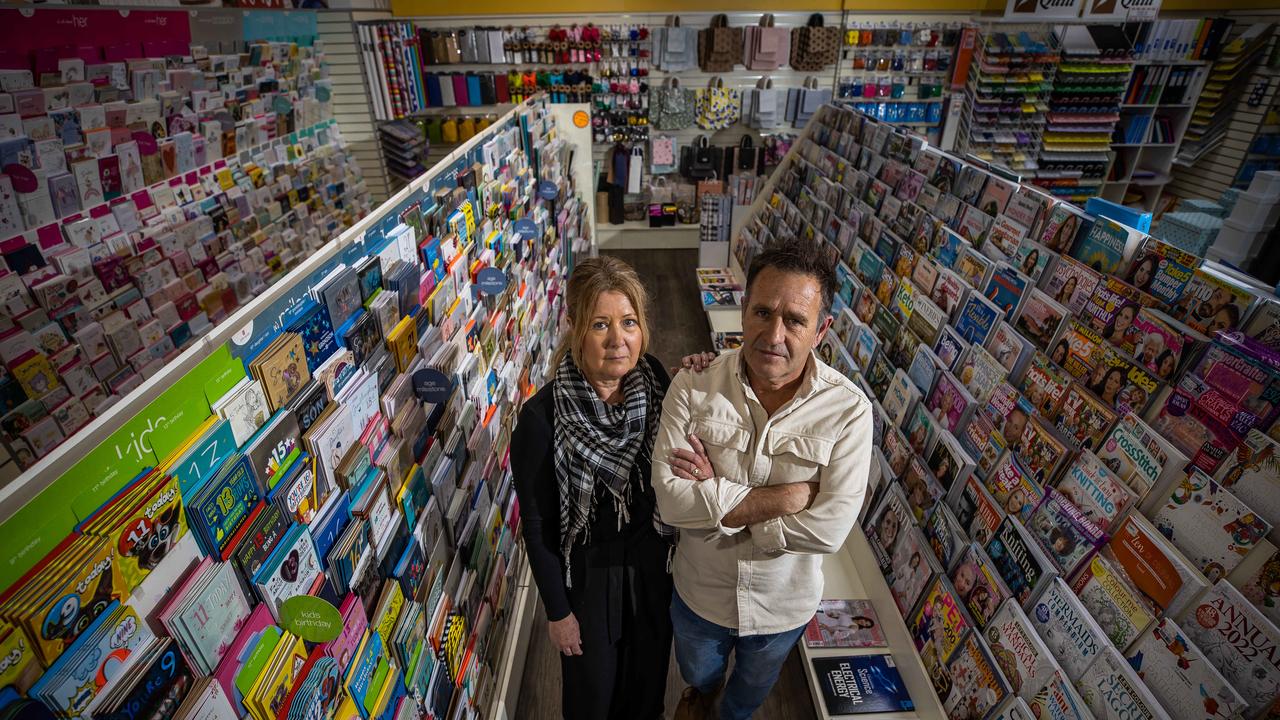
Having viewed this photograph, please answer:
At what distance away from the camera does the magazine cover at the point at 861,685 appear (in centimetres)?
220

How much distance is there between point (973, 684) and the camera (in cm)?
187

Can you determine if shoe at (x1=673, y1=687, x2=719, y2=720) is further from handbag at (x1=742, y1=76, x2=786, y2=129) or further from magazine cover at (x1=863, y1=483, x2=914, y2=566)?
handbag at (x1=742, y1=76, x2=786, y2=129)

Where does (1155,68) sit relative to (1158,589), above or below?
above

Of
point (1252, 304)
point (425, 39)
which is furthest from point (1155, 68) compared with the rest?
point (425, 39)

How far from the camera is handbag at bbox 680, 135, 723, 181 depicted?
701cm

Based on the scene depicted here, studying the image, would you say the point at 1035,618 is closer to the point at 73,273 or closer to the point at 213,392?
the point at 213,392

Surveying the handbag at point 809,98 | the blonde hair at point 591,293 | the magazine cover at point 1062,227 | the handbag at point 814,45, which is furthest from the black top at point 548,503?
the handbag at point 814,45

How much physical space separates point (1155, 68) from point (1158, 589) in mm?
8052

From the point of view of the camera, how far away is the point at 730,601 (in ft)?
5.78

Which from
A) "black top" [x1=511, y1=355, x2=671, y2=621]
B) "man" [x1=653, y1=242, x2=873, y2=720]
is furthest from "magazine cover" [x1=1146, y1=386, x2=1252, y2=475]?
"black top" [x1=511, y1=355, x2=671, y2=621]

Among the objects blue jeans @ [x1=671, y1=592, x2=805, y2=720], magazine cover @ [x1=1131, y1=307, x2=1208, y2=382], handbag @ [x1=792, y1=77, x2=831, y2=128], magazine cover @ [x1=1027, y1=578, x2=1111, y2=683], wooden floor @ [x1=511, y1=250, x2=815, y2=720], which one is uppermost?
handbag @ [x1=792, y1=77, x2=831, y2=128]

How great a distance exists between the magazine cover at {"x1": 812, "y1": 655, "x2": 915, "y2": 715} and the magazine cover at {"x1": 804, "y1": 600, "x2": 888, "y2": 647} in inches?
2.6

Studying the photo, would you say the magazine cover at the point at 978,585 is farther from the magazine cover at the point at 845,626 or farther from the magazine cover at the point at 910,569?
the magazine cover at the point at 845,626

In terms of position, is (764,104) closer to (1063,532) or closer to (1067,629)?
(1063,532)
